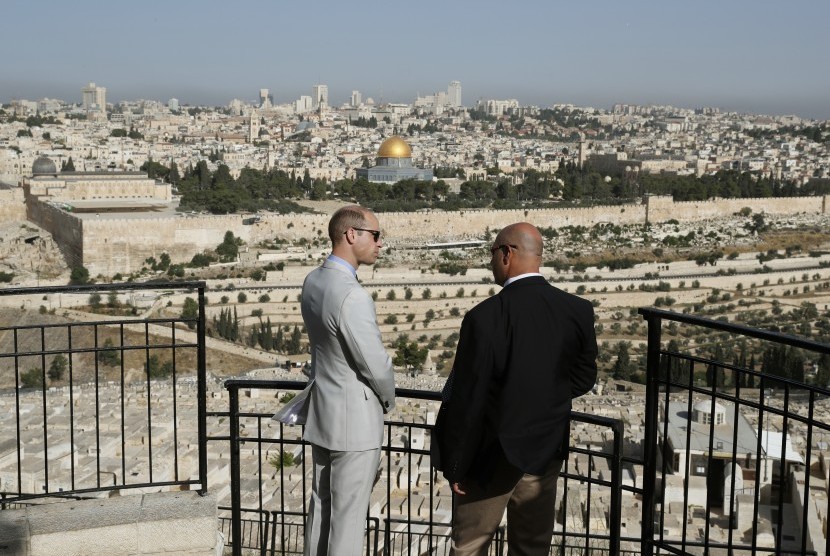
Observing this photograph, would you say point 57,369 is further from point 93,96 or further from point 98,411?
point 93,96

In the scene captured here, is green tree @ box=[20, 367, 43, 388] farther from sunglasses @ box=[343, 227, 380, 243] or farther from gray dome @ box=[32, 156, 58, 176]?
gray dome @ box=[32, 156, 58, 176]

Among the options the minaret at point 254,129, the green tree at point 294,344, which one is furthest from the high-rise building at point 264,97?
the green tree at point 294,344

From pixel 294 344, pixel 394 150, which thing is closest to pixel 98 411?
pixel 294 344

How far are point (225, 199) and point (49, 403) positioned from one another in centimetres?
1901

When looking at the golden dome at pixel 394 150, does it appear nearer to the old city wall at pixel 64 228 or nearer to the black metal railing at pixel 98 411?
the old city wall at pixel 64 228

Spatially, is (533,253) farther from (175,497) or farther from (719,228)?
(719,228)

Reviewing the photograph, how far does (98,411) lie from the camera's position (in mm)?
2799

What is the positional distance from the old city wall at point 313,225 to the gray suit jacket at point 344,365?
21576 mm

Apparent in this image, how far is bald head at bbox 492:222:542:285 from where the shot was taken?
6.32 ft

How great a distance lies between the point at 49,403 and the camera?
8609 millimetres

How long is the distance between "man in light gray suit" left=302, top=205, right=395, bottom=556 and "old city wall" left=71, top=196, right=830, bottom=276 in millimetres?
21564

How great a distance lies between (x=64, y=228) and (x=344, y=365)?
23780mm

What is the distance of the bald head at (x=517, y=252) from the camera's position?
1928 millimetres

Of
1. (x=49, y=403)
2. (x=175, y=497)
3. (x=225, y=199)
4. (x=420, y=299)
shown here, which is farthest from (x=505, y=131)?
(x=175, y=497)
